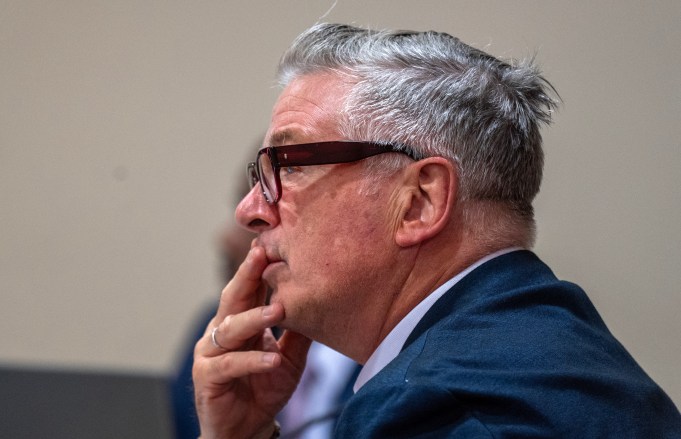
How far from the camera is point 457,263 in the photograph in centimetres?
127

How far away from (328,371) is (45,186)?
1533 millimetres

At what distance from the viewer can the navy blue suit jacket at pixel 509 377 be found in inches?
38.2

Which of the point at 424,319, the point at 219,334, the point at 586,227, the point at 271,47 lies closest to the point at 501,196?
the point at 424,319

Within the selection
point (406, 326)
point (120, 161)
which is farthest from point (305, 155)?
point (120, 161)

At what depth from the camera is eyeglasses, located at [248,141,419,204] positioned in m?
1.27

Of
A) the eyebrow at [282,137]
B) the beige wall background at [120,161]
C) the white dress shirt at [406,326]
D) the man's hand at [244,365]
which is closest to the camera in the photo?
the white dress shirt at [406,326]

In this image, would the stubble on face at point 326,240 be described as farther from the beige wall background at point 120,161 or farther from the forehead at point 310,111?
the beige wall background at point 120,161

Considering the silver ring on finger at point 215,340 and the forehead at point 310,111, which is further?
the silver ring on finger at point 215,340

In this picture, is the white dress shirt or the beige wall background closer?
the white dress shirt

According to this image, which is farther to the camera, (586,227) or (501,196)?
(586,227)

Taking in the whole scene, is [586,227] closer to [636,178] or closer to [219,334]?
[636,178]

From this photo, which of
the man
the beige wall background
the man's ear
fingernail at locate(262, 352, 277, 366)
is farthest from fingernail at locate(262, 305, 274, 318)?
the beige wall background

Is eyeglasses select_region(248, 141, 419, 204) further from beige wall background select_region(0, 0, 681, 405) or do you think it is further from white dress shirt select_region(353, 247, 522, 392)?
beige wall background select_region(0, 0, 681, 405)

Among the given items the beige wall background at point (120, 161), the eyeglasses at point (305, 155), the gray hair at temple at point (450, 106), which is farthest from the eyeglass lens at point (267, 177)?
the beige wall background at point (120, 161)
